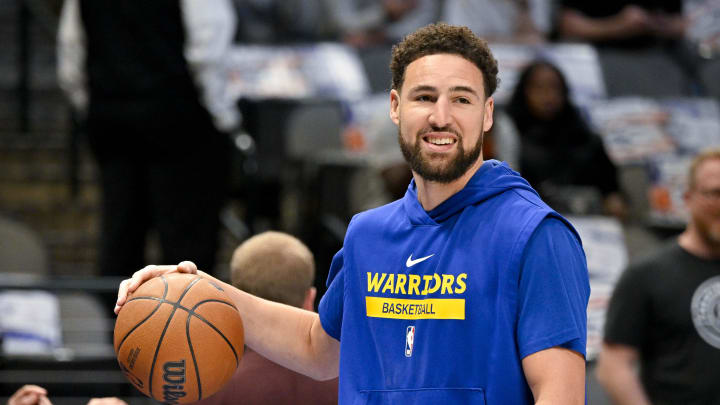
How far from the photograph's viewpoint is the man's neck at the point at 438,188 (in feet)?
8.94

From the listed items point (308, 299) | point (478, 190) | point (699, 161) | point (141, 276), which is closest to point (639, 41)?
point (699, 161)

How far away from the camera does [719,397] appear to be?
16.4 ft

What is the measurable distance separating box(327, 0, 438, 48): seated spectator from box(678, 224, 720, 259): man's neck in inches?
182

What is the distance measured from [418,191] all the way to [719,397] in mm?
2759

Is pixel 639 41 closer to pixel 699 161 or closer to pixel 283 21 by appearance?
pixel 283 21

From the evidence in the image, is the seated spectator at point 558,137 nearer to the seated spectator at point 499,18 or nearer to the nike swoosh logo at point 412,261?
the seated spectator at point 499,18

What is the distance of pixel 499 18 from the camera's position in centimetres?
945

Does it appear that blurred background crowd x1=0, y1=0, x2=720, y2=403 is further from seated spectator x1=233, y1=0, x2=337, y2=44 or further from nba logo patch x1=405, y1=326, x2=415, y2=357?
nba logo patch x1=405, y1=326, x2=415, y2=357

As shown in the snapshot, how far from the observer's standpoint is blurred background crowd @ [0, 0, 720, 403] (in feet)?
18.6

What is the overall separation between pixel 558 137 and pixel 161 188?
9.61ft

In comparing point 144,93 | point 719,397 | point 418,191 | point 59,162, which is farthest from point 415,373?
point 59,162

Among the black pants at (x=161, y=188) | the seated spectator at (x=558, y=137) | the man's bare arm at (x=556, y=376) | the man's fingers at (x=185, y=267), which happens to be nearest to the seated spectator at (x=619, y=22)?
the seated spectator at (x=558, y=137)

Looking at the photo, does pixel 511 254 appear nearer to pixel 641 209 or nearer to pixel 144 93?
pixel 144 93

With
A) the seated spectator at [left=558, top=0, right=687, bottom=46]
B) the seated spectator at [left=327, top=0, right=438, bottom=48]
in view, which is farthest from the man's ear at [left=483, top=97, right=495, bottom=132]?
the seated spectator at [left=558, top=0, right=687, bottom=46]
